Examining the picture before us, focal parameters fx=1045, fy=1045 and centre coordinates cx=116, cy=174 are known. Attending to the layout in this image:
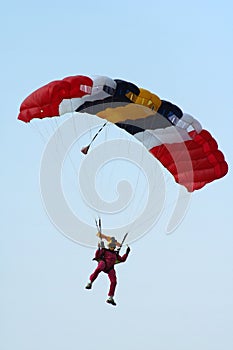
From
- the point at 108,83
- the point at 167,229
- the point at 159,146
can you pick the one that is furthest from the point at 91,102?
the point at 167,229

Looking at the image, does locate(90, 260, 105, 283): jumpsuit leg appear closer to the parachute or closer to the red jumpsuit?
the red jumpsuit

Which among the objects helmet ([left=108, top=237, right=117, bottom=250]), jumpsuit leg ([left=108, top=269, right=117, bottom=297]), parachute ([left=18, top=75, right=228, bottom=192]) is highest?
parachute ([left=18, top=75, right=228, bottom=192])

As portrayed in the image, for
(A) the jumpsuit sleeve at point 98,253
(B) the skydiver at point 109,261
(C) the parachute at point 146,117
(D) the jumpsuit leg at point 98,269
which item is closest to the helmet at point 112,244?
(B) the skydiver at point 109,261

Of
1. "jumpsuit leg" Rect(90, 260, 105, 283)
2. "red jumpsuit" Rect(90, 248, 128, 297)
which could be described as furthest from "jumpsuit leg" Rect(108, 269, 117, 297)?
"jumpsuit leg" Rect(90, 260, 105, 283)

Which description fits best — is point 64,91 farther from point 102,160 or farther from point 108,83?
point 102,160

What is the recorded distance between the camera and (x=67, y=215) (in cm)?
2436

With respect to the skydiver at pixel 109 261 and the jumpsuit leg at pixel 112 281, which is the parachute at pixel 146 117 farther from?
the jumpsuit leg at pixel 112 281

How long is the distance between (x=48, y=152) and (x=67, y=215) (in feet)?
5.14

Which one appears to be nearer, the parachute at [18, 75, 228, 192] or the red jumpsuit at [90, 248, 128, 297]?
the red jumpsuit at [90, 248, 128, 297]

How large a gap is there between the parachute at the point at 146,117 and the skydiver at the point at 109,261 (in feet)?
10.3

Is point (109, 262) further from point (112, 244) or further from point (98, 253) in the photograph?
point (112, 244)

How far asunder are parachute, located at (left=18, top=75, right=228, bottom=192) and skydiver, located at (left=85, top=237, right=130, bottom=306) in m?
3.15

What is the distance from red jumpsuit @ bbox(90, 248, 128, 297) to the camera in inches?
867

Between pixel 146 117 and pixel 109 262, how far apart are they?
3632mm
